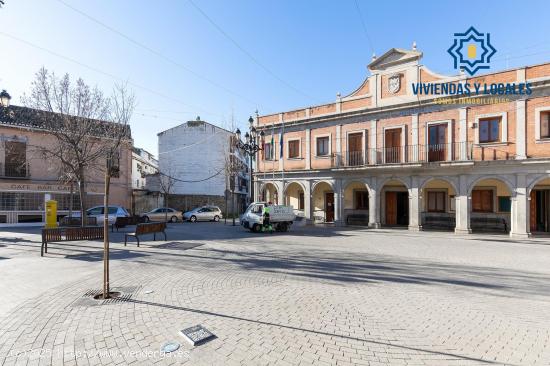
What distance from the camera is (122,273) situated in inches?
294

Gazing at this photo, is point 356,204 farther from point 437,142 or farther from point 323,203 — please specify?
point 437,142

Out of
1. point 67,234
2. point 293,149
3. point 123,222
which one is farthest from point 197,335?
point 293,149

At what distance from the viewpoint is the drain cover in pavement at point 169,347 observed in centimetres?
364

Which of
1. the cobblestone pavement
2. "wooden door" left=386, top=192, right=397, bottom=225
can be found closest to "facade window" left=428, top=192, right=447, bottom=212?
"wooden door" left=386, top=192, right=397, bottom=225

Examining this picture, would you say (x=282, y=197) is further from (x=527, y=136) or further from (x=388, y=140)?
(x=527, y=136)

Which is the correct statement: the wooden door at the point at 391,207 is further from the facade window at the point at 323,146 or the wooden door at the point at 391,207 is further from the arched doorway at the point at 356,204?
the facade window at the point at 323,146

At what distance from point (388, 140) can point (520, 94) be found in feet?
23.2

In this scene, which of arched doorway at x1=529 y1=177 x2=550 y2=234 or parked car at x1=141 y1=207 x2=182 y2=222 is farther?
parked car at x1=141 y1=207 x2=182 y2=222

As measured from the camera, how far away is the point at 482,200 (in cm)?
1847

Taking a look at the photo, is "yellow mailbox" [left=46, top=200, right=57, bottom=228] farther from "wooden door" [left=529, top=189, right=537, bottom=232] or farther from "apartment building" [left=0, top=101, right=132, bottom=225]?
"wooden door" [left=529, top=189, right=537, bottom=232]

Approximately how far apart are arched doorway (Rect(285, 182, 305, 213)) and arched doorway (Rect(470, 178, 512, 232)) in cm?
1213

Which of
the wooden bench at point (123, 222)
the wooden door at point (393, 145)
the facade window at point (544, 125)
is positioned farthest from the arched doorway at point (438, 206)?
the wooden bench at point (123, 222)

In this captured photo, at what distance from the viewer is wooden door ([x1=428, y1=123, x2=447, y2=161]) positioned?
17781mm

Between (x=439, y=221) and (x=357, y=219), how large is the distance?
539 centimetres
